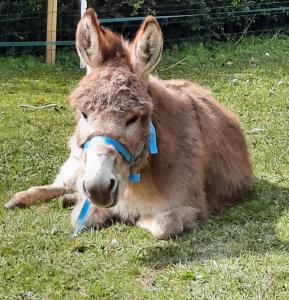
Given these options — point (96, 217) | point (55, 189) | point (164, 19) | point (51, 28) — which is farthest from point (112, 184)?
point (164, 19)

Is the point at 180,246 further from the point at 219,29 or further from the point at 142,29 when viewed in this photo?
the point at 219,29

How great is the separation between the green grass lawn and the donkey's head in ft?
1.48

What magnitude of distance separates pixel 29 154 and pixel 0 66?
396cm

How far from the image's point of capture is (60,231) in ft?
16.4

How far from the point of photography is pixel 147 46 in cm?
475

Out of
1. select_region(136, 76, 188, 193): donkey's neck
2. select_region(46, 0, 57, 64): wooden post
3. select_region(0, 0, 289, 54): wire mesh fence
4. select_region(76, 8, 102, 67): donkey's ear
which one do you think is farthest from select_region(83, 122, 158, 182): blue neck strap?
select_region(46, 0, 57, 64): wooden post

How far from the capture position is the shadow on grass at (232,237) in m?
4.57

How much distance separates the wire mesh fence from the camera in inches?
443

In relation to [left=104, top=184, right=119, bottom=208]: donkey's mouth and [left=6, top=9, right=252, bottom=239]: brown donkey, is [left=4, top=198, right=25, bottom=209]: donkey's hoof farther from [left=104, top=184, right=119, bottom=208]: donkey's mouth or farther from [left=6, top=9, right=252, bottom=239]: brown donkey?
[left=104, top=184, right=119, bottom=208]: donkey's mouth

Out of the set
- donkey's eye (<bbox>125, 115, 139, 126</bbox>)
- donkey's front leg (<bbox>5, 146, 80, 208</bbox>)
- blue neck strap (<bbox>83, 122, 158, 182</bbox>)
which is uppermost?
donkey's eye (<bbox>125, 115, 139, 126</bbox>)

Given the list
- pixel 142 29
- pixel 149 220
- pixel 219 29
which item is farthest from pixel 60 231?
pixel 219 29

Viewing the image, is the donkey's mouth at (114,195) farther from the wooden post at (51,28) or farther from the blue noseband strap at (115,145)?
the wooden post at (51,28)

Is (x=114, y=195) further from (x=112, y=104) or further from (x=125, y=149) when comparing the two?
(x=112, y=104)

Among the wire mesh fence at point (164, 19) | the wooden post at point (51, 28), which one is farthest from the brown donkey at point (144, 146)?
the wire mesh fence at point (164, 19)
